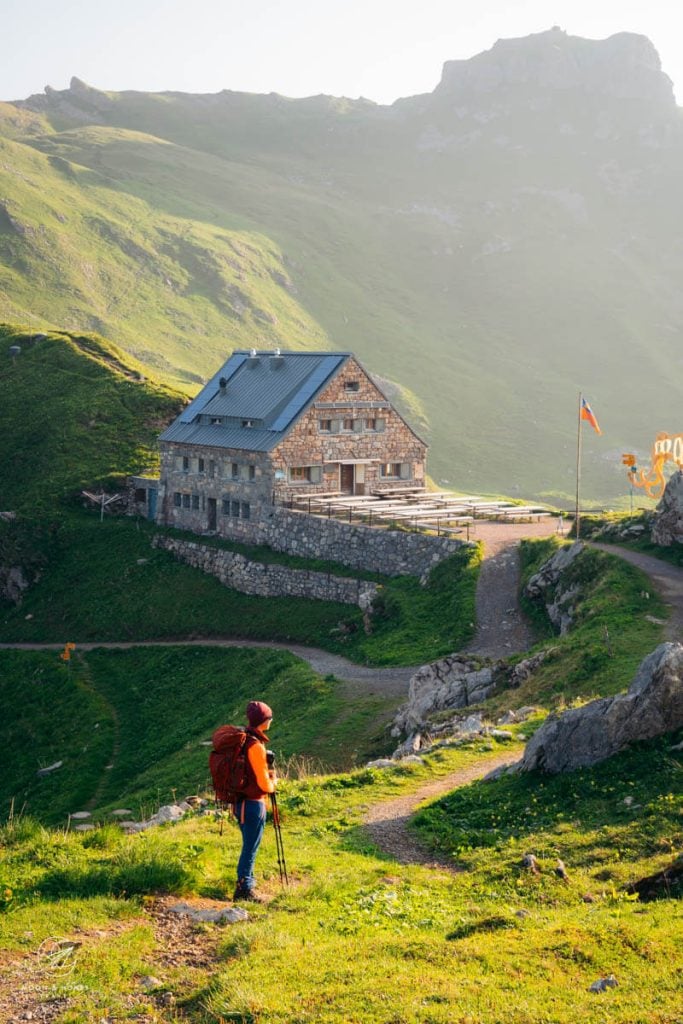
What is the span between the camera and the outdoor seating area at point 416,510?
6769 cm

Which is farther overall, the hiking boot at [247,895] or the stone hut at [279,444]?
the stone hut at [279,444]

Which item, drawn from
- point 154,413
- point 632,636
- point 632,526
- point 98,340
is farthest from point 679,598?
point 98,340

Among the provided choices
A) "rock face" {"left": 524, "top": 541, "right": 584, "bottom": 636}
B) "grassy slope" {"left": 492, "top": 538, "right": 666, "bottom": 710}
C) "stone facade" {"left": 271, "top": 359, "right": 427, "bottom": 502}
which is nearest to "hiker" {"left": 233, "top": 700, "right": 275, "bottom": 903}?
"grassy slope" {"left": 492, "top": 538, "right": 666, "bottom": 710}

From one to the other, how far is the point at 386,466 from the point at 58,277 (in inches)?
4268

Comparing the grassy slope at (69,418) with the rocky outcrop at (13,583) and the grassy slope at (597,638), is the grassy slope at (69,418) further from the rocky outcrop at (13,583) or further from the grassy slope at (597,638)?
the grassy slope at (597,638)

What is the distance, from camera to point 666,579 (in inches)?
1893

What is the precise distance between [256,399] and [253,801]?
2426 inches

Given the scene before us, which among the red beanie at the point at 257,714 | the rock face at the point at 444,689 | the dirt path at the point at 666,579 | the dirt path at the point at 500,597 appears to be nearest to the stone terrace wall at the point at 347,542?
the dirt path at the point at 500,597

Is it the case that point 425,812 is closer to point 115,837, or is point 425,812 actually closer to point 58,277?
point 115,837

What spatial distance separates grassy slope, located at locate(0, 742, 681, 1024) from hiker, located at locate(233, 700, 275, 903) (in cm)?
58

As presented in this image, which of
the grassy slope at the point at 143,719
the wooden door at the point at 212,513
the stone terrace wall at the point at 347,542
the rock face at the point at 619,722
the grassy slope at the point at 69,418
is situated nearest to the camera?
the rock face at the point at 619,722

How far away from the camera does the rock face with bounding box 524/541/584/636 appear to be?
166 feet

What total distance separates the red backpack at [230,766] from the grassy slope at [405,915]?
1815mm

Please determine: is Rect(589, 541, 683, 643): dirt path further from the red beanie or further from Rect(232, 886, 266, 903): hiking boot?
Rect(232, 886, 266, 903): hiking boot
